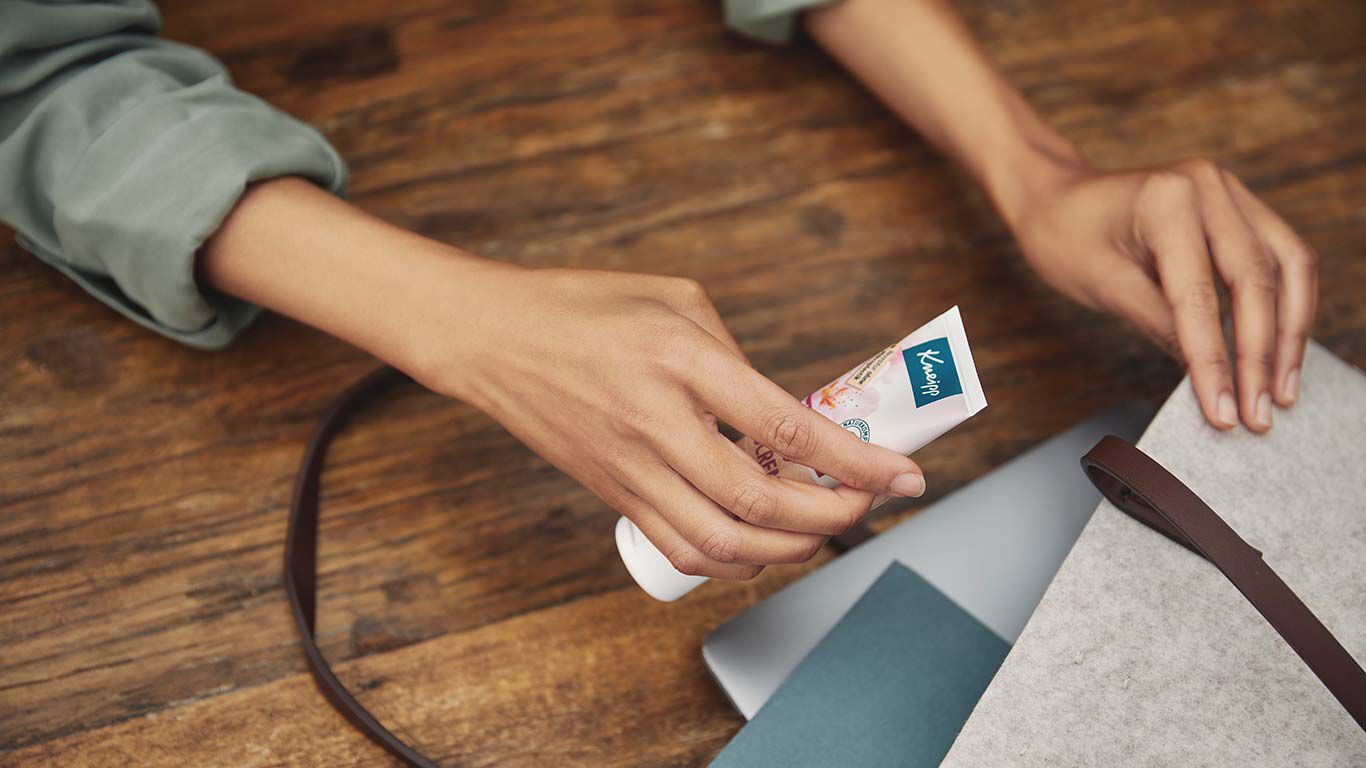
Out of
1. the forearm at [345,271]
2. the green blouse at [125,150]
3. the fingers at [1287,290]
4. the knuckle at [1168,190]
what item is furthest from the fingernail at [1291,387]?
the green blouse at [125,150]

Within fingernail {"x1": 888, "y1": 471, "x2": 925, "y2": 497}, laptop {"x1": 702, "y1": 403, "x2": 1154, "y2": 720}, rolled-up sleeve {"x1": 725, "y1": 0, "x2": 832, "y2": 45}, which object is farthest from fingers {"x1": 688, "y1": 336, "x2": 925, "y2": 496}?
rolled-up sleeve {"x1": 725, "y1": 0, "x2": 832, "y2": 45}

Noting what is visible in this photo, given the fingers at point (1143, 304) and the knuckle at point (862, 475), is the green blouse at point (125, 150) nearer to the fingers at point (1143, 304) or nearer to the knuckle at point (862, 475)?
the knuckle at point (862, 475)

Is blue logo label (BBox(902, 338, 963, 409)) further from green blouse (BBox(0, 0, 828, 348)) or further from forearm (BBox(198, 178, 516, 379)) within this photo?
green blouse (BBox(0, 0, 828, 348))

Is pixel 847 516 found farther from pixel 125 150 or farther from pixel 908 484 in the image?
pixel 125 150

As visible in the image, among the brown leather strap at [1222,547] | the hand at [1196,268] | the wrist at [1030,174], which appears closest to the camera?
the brown leather strap at [1222,547]

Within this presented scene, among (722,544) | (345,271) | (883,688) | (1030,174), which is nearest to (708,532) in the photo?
(722,544)

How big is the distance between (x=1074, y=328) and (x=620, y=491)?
0.33m

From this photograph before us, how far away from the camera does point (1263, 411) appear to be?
43 cm

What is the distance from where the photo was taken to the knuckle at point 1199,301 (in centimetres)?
47

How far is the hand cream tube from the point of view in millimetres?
363

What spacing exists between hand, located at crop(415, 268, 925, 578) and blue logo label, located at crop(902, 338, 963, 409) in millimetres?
28

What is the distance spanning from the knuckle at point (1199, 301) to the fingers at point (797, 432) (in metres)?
0.19

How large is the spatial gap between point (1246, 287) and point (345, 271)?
1.43ft

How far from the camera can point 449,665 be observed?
469mm
